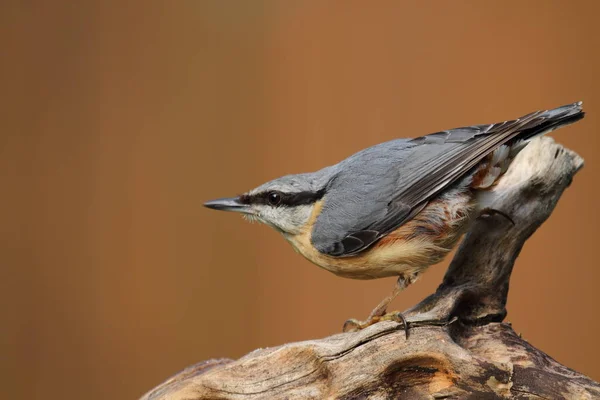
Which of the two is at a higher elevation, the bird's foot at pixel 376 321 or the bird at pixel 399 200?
→ the bird at pixel 399 200

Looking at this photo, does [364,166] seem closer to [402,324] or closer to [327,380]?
[402,324]

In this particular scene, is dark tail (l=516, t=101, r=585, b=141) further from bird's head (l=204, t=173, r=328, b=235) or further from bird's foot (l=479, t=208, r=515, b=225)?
bird's head (l=204, t=173, r=328, b=235)

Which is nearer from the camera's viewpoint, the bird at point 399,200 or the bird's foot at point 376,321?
the bird's foot at point 376,321

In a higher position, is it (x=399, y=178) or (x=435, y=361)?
(x=399, y=178)

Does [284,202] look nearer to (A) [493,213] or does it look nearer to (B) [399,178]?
Result: (B) [399,178]

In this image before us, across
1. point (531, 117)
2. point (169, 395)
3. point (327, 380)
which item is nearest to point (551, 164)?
point (531, 117)

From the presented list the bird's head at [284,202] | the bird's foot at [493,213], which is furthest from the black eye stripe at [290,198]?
the bird's foot at [493,213]

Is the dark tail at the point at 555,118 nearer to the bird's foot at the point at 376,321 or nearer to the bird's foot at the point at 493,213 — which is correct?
the bird's foot at the point at 493,213

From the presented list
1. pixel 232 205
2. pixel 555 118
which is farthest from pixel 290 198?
pixel 555 118
